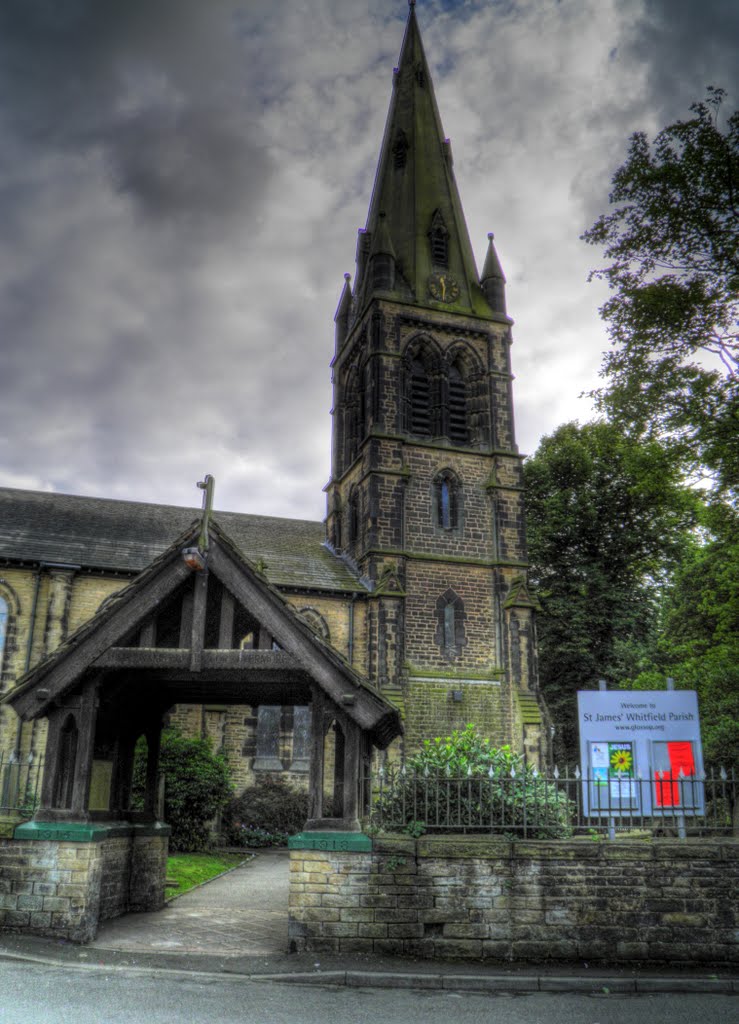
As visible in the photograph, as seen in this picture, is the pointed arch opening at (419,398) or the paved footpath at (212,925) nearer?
the paved footpath at (212,925)

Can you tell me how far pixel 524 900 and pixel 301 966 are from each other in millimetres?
2406

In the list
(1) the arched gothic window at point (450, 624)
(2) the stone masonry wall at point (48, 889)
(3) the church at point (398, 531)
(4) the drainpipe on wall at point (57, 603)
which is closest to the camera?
(2) the stone masonry wall at point (48, 889)

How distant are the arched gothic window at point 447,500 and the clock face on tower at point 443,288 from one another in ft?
22.8

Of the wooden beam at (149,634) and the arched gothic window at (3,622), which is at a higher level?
the arched gothic window at (3,622)

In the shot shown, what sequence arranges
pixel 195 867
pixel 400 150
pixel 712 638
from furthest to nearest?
pixel 400 150 < pixel 712 638 < pixel 195 867

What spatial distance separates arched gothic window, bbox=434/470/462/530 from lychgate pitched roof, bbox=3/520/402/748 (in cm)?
1779

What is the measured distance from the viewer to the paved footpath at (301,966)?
7453 millimetres

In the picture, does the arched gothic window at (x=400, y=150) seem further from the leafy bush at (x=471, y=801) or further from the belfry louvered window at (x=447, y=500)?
the leafy bush at (x=471, y=801)

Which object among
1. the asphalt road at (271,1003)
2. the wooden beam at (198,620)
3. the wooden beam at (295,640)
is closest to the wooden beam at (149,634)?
the wooden beam at (198,620)

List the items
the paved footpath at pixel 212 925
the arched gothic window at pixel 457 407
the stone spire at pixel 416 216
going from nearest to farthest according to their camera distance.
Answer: the paved footpath at pixel 212 925 → the arched gothic window at pixel 457 407 → the stone spire at pixel 416 216

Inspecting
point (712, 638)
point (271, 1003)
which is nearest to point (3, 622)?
point (271, 1003)

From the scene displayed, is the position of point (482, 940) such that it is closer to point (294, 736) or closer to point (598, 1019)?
point (598, 1019)

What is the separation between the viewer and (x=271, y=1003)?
666 centimetres

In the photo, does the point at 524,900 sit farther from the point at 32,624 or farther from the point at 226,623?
the point at 32,624
